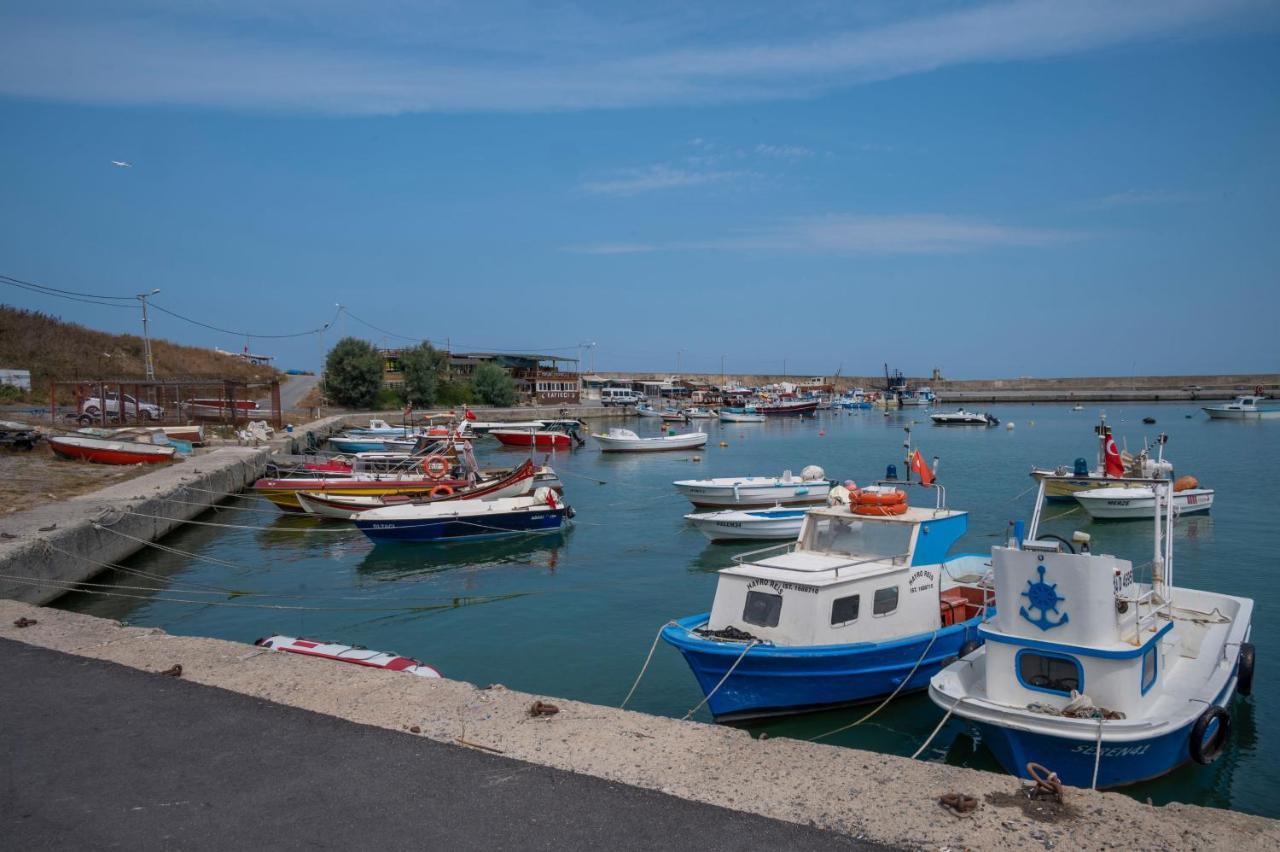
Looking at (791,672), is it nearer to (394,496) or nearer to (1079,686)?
(1079,686)

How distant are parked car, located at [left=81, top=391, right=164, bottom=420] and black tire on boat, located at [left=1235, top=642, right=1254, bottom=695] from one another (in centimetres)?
4552

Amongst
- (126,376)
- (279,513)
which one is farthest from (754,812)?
(126,376)

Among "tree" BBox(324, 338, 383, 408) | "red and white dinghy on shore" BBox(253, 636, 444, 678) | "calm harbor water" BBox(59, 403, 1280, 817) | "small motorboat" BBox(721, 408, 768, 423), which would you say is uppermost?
"tree" BBox(324, 338, 383, 408)

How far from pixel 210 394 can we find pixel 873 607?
7124cm

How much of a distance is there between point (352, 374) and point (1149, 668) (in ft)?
256

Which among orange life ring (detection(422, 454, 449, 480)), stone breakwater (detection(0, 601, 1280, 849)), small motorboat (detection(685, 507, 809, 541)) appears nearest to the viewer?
stone breakwater (detection(0, 601, 1280, 849))

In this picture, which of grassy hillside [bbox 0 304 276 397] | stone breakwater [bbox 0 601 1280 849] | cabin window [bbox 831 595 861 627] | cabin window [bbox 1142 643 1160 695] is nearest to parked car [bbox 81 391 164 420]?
grassy hillside [bbox 0 304 276 397]

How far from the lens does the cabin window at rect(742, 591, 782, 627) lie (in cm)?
1139

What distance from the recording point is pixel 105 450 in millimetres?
32812

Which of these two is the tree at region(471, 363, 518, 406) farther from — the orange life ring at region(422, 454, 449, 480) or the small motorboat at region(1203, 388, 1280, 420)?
the small motorboat at region(1203, 388, 1280, 420)

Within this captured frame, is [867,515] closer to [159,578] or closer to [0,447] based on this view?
[159,578]

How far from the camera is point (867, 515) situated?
43.0ft

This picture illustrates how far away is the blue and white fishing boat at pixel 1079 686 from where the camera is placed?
8656 millimetres

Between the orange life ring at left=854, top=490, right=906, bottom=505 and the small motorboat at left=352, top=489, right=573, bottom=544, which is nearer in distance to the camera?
the orange life ring at left=854, top=490, right=906, bottom=505
